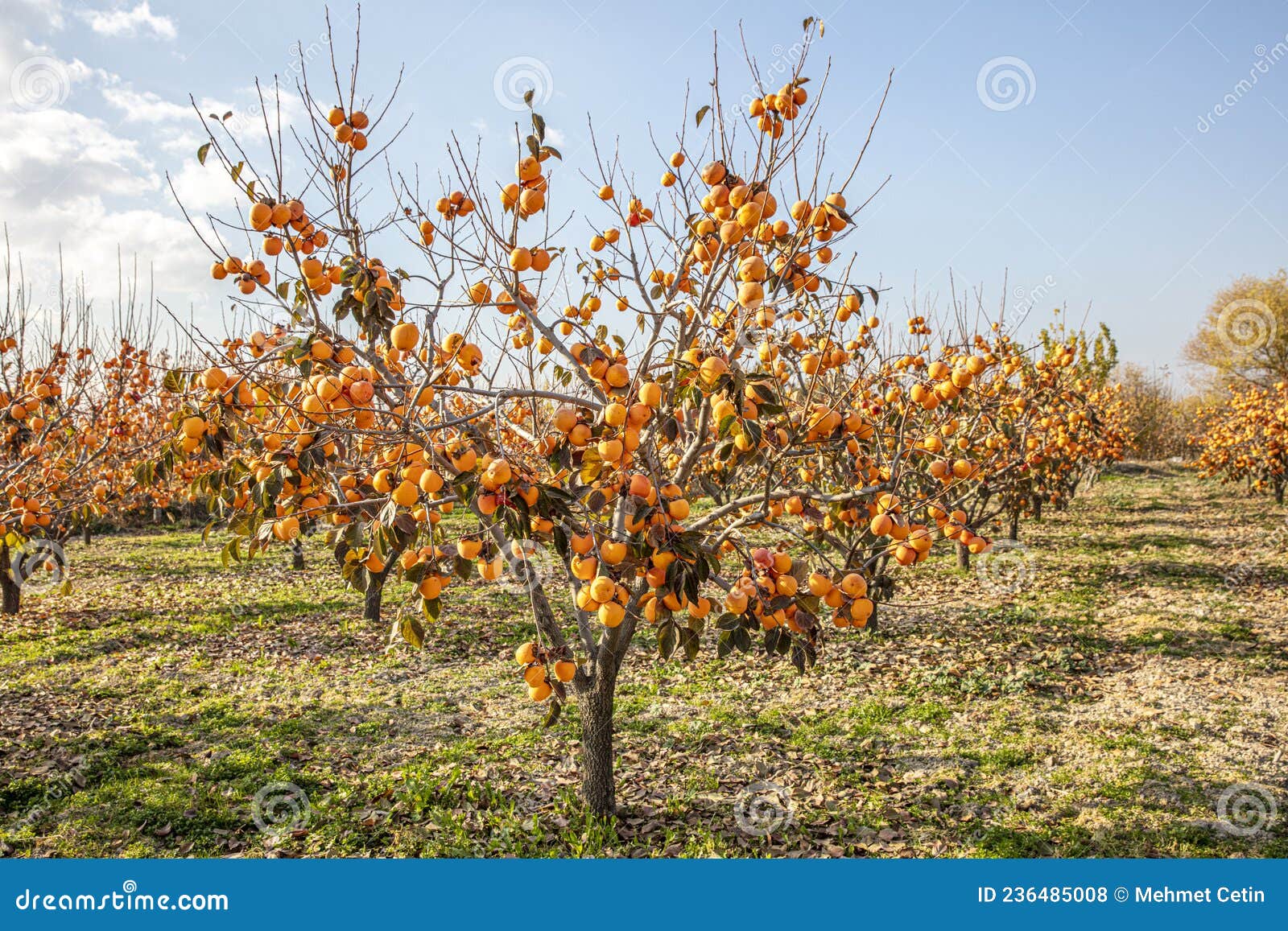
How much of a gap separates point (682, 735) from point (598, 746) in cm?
119

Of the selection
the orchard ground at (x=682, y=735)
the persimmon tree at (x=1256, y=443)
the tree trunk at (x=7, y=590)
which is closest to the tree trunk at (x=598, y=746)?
the orchard ground at (x=682, y=735)

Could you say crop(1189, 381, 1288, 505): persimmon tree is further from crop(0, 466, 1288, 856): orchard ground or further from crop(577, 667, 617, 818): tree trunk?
crop(577, 667, 617, 818): tree trunk

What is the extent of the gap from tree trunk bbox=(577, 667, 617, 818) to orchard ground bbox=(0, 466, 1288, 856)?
12 cm

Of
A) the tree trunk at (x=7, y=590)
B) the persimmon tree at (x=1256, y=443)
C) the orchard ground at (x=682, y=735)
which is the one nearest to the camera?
the orchard ground at (x=682, y=735)

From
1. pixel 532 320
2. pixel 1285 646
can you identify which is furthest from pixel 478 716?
pixel 1285 646

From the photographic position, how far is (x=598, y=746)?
348 cm

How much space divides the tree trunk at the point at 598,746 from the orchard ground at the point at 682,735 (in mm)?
116

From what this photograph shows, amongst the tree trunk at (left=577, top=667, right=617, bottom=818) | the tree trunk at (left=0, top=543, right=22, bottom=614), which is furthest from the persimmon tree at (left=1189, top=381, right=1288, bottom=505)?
the tree trunk at (left=0, top=543, right=22, bottom=614)

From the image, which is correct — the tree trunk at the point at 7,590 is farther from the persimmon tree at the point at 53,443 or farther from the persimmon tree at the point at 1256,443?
the persimmon tree at the point at 1256,443

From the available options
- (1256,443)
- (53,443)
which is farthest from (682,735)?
(1256,443)

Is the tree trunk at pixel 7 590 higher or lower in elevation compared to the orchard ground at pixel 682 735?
higher

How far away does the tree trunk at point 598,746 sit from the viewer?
343 centimetres

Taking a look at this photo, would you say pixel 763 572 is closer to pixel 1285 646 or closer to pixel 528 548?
pixel 528 548

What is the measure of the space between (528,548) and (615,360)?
0.90 m
